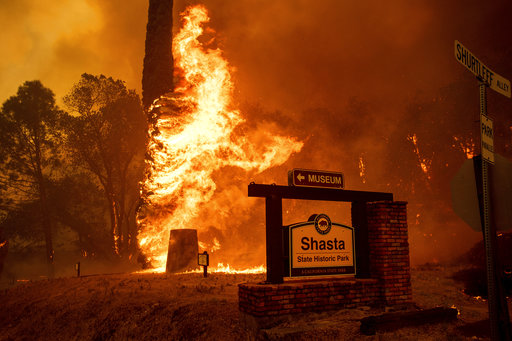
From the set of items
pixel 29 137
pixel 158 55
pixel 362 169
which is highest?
pixel 158 55

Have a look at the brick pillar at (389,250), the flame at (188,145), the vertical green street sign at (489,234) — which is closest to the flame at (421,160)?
the flame at (188,145)

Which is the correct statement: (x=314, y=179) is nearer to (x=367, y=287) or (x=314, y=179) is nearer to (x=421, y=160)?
(x=367, y=287)

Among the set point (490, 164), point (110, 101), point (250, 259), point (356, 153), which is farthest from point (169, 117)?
point (490, 164)

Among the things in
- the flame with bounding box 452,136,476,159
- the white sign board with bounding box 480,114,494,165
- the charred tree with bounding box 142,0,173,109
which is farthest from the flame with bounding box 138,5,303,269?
the white sign board with bounding box 480,114,494,165

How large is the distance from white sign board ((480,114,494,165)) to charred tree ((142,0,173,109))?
85.5 ft

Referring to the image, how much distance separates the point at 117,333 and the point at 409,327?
262 inches

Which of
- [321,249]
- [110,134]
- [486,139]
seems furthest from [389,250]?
[110,134]

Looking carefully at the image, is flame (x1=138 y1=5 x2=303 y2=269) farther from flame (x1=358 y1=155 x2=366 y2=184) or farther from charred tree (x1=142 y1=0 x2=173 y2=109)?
flame (x1=358 y1=155 x2=366 y2=184)

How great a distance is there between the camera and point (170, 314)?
9.32 metres

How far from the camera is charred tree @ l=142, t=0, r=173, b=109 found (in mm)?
29062

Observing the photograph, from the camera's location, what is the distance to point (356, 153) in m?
36.2

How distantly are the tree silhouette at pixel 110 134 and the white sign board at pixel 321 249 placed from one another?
1317 inches

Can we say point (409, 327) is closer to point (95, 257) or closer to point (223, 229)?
point (223, 229)

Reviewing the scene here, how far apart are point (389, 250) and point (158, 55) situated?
25.4 m
